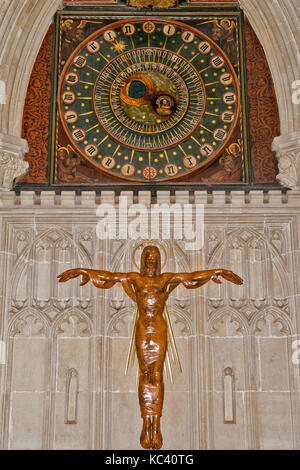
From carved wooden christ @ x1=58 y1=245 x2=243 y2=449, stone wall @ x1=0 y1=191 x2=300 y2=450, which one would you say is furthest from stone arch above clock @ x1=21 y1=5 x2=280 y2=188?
carved wooden christ @ x1=58 y1=245 x2=243 y2=449

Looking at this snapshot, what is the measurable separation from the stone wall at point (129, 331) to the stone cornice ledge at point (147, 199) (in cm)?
1

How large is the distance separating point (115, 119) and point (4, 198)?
7.58 feet

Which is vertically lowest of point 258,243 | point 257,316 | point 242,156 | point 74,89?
point 257,316

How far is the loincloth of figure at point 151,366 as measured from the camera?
925 cm

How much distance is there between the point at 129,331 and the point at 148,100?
389cm

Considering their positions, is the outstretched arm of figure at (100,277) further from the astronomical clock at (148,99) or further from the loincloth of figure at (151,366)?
the astronomical clock at (148,99)

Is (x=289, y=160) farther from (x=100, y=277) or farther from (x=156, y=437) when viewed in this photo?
(x=156, y=437)

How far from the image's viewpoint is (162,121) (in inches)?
479

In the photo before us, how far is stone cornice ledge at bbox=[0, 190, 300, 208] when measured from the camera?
440 inches

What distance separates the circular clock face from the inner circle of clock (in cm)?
2

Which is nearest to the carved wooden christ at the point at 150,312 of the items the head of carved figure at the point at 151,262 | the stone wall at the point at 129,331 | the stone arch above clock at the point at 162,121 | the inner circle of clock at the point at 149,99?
Result: the head of carved figure at the point at 151,262

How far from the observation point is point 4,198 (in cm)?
1115
